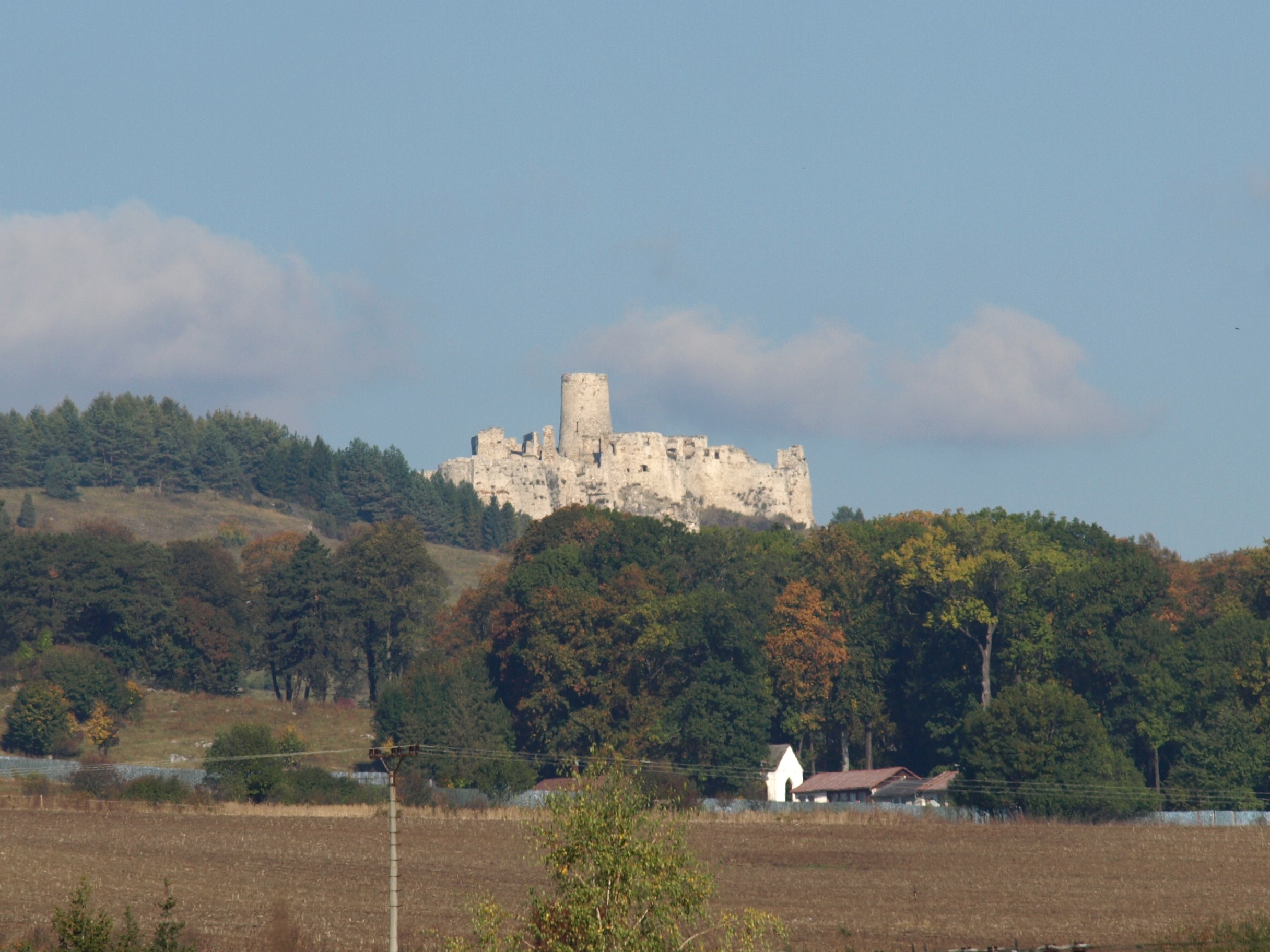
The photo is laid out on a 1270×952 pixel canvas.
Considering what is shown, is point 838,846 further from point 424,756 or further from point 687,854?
point 687,854

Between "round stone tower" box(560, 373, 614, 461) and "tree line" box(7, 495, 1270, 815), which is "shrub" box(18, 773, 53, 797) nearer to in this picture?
"tree line" box(7, 495, 1270, 815)

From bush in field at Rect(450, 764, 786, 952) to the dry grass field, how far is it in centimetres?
902

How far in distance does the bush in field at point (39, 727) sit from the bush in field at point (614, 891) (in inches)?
2187

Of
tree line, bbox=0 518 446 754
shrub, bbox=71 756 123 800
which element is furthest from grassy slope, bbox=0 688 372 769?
shrub, bbox=71 756 123 800

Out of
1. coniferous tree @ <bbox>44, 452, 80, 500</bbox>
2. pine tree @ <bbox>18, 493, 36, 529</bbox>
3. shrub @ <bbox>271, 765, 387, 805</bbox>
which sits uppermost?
coniferous tree @ <bbox>44, 452, 80, 500</bbox>

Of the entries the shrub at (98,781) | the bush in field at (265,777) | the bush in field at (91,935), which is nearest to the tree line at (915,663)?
the bush in field at (265,777)

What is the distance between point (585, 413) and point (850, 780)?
96.2 m

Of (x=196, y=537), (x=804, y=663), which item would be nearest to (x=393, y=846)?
(x=804, y=663)

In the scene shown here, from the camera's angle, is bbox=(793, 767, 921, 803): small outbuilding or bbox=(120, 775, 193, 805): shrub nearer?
bbox=(120, 775, 193, 805): shrub

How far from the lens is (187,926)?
30828mm

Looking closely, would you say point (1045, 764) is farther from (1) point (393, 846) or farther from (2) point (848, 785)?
(1) point (393, 846)

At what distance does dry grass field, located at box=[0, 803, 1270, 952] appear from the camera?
109 ft

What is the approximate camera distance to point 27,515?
4958 inches

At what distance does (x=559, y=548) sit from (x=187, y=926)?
50.8m
